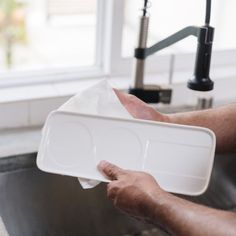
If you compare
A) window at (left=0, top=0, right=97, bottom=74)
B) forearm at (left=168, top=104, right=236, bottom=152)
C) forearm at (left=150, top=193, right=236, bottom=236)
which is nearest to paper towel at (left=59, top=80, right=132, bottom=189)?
forearm at (left=168, top=104, right=236, bottom=152)

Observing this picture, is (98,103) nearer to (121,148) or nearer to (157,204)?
(121,148)

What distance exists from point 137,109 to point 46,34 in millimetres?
535

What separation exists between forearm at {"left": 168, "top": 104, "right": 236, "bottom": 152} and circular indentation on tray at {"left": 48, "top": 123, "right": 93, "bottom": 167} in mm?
238

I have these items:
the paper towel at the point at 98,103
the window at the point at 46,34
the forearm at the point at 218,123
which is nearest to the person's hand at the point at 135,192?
the paper towel at the point at 98,103

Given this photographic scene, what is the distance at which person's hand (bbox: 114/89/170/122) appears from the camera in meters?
1.13

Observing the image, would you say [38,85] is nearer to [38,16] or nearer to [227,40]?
[38,16]

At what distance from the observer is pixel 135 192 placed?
2.98 feet

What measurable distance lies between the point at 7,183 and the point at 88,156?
240mm

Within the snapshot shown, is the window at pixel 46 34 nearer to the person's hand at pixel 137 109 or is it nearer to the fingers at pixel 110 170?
the person's hand at pixel 137 109

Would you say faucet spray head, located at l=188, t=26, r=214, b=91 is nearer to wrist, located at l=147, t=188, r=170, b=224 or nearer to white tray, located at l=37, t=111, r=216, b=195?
white tray, located at l=37, t=111, r=216, b=195

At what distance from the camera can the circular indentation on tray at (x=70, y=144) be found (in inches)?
38.6

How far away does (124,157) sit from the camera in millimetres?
999

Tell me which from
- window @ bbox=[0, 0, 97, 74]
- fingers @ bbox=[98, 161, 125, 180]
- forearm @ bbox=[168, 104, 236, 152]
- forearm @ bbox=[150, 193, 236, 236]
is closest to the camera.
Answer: forearm @ bbox=[150, 193, 236, 236]

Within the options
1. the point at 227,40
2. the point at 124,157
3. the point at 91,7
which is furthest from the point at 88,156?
the point at 227,40
